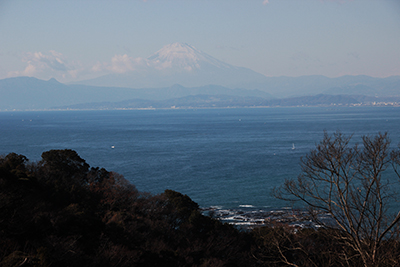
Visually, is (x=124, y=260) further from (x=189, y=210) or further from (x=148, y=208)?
(x=189, y=210)

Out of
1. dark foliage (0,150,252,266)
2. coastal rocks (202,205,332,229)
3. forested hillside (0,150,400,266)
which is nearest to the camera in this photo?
forested hillside (0,150,400,266)

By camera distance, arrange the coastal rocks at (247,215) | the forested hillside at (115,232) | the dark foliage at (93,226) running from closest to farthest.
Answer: the forested hillside at (115,232) → the dark foliage at (93,226) → the coastal rocks at (247,215)

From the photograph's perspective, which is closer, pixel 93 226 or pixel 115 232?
pixel 93 226

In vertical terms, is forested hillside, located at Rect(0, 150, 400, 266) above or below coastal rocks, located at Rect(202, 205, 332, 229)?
above

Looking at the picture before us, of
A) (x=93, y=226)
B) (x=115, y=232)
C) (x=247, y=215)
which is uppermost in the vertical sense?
(x=93, y=226)

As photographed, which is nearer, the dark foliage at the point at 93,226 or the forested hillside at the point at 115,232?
the forested hillside at the point at 115,232

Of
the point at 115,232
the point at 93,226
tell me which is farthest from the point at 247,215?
the point at 93,226

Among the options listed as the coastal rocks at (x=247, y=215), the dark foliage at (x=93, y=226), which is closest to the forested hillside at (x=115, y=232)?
the dark foliage at (x=93, y=226)

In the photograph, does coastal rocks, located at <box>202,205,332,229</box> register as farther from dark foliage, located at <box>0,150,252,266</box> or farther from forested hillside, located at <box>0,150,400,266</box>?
dark foliage, located at <box>0,150,252,266</box>

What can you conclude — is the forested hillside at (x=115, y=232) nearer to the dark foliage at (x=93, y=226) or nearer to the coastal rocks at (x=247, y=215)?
the dark foliage at (x=93, y=226)

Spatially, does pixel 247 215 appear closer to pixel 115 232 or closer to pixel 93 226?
pixel 115 232

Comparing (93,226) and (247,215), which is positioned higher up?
(93,226)

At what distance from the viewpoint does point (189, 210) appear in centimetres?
2258

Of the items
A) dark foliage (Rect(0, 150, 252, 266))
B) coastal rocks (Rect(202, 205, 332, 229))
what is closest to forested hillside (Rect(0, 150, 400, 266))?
→ dark foliage (Rect(0, 150, 252, 266))
